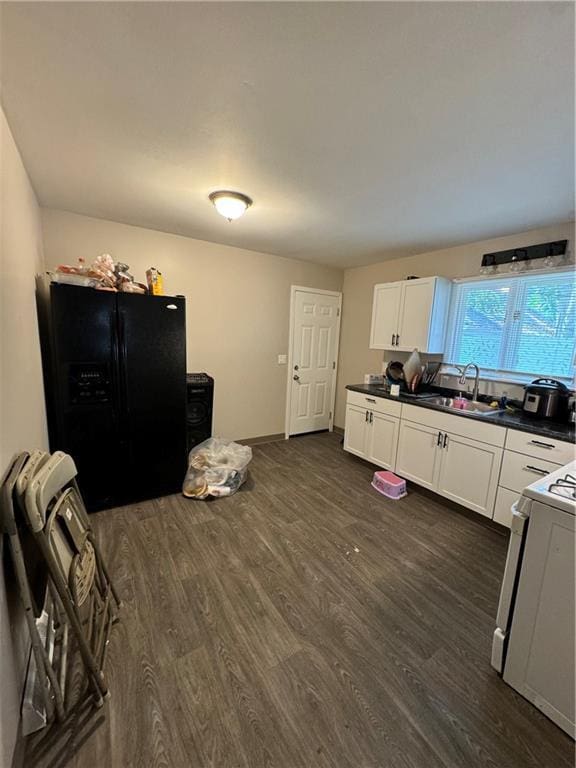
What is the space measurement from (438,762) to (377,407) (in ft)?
8.43

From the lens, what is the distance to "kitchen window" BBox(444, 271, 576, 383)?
8.41 feet

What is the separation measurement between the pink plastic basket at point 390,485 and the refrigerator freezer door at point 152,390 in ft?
6.33

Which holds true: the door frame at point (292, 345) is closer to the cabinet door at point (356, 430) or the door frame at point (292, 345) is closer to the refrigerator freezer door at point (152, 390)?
the cabinet door at point (356, 430)

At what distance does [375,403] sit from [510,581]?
216 cm

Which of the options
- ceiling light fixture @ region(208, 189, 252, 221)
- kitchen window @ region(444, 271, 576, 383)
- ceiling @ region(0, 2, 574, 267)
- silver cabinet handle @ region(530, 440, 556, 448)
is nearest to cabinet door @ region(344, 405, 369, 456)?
kitchen window @ region(444, 271, 576, 383)

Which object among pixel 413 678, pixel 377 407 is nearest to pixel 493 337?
pixel 377 407

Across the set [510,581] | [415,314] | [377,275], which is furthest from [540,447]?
[377,275]

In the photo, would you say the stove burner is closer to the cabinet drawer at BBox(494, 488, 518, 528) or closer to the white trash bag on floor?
the cabinet drawer at BBox(494, 488, 518, 528)

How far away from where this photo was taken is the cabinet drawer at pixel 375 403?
10.5 ft

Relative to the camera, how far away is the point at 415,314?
334 cm

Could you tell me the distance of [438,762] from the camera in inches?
43.8

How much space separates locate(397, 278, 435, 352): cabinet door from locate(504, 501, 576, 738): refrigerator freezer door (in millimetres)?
2293

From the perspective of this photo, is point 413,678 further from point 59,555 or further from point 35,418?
point 35,418

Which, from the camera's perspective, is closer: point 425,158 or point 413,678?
point 413,678
